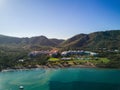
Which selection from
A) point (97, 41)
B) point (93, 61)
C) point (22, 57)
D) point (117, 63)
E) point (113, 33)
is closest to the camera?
point (117, 63)

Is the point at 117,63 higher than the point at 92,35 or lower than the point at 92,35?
lower

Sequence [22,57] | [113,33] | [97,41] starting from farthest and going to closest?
[113,33], [97,41], [22,57]

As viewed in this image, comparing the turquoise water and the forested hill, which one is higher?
the forested hill

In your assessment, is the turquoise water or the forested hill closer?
the turquoise water

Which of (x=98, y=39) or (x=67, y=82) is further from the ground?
(x=98, y=39)

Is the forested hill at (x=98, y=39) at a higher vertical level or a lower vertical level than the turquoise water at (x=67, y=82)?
higher

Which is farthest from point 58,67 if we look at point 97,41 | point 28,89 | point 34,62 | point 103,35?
point 103,35

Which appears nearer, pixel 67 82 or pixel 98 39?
pixel 67 82

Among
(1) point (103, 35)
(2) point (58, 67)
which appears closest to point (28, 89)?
(2) point (58, 67)

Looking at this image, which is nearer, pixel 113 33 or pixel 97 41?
pixel 97 41

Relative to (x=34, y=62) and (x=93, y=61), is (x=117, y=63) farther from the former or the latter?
(x=34, y=62)

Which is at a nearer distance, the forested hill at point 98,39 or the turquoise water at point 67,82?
the turquoise water at point 67,82
